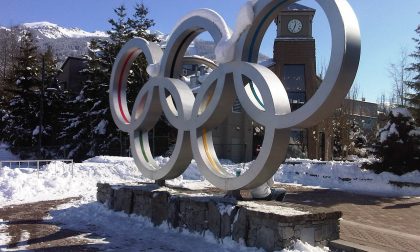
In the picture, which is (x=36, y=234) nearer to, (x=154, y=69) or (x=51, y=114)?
(x=154, y=69)

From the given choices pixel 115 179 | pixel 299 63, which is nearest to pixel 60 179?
pixel 115 179

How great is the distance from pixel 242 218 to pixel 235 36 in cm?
362

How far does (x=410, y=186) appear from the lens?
16062 mm

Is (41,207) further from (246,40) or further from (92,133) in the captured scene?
(92,133)

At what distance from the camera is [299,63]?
34.8 meters

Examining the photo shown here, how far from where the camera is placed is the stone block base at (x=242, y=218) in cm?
695

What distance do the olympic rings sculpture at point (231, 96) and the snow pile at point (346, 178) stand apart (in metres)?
8.83

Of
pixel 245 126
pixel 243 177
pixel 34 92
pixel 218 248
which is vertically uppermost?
pixel 34 92

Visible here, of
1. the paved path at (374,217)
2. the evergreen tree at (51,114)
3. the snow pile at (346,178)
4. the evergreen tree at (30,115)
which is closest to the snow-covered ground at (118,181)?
the snow pile at (346,178)

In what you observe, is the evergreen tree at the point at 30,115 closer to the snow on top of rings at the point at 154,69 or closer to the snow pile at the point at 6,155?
the snow pile at the point at 6,155

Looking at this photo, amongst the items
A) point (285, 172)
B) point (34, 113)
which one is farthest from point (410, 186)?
point (34, 113)

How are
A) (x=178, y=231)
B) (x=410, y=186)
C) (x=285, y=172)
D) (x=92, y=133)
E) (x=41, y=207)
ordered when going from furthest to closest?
Result: (x=92, y=133) → (x=285, y=172) → (x=410, y=186) → (x=41, y=207) → (x=178, y=231)

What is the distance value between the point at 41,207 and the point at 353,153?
3250 cm

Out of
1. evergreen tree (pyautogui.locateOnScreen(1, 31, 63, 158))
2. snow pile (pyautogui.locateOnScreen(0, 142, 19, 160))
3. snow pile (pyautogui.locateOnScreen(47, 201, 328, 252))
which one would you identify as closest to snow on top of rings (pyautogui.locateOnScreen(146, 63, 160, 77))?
snow pile (pyautogui.locateOnScreen(47, 201, 328, 252))
